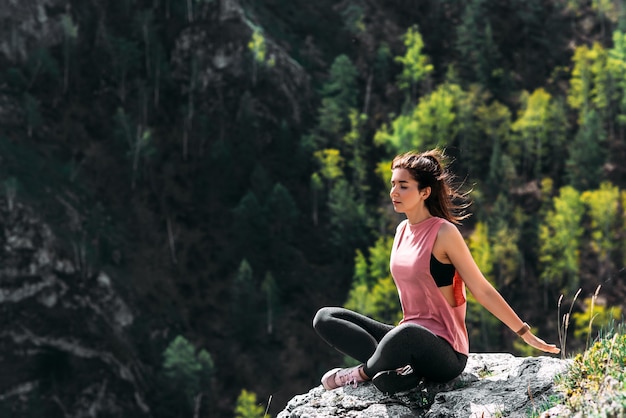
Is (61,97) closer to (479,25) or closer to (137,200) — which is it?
(137,200)

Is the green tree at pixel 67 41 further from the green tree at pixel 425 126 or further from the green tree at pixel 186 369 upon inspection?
the green tree at pixel 425 126

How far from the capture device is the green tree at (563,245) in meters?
74.8

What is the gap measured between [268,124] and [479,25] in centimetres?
3422

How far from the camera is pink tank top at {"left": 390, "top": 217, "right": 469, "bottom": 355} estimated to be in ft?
18.5

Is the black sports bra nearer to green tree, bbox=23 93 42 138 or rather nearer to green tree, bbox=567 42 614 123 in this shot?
green tree, bbox=23 93 42 138

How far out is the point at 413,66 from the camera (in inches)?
3718

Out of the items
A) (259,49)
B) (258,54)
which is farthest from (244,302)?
(259,49)

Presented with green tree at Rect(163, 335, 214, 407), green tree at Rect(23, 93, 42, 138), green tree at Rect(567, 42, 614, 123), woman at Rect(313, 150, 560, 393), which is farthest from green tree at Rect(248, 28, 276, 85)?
woman at Rect(313, 150, 560, 393)

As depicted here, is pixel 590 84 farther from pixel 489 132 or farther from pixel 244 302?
pixel 244 302

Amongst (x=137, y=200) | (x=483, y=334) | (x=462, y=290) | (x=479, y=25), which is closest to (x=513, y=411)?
(x=462, y=290)

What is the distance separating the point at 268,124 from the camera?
8250 centimetres

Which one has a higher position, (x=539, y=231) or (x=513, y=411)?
(x=513, y=411)

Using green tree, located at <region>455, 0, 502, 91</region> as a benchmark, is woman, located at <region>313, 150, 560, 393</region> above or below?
below

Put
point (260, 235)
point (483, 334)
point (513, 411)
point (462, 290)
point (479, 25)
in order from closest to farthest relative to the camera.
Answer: point (513, 411) → point (462, 290) → point (483, 334) → point (260, 235) → point (479, 25)
